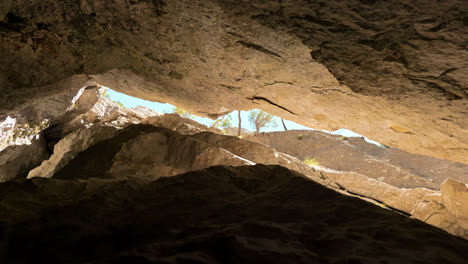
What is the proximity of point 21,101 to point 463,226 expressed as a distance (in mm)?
11311

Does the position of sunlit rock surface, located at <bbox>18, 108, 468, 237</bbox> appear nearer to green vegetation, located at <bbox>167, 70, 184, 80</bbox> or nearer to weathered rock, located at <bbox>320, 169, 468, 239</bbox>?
weathered rock, located at <bbox>320, 169, 468, 239</bbox>

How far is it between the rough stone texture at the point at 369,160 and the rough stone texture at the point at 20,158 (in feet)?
36.6

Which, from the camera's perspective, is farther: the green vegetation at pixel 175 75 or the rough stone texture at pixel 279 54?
the green vegetation at pixel 175 75

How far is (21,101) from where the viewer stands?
4703 mm

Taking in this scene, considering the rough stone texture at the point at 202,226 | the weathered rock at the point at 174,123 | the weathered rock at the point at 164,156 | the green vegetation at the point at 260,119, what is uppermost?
the rough stone texture at the point at 202,226

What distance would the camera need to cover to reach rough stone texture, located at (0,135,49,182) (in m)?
8.14

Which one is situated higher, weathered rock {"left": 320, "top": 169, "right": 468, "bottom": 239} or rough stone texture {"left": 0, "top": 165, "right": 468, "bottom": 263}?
rough stone texture {"left": 0, "top": 165, "right": 468, "bottom": 263}

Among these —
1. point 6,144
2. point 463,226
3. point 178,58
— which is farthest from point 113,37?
point 463,226

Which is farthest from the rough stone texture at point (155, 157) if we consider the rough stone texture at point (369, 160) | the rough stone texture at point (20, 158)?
the rough stone texture at point (369, 160)

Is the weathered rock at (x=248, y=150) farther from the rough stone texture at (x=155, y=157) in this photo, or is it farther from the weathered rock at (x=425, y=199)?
the weathered rock at (x=425, y=199)

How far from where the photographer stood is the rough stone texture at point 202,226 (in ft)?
4.86

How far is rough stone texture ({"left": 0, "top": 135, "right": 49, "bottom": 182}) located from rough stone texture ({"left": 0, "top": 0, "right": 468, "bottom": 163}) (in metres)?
4.94

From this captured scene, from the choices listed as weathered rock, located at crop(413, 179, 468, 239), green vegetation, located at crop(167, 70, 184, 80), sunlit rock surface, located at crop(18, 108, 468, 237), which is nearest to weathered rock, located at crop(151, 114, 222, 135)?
sunlit rock surface, located at crop(18, 108, 468, 237)

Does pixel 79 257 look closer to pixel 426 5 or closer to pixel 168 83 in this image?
pixel 426 5
